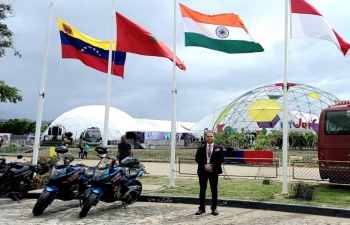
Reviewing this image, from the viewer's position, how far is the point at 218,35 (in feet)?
35.0

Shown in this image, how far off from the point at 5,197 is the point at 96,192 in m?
3.96

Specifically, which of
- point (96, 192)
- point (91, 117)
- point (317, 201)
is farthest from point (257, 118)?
point (91, 117)

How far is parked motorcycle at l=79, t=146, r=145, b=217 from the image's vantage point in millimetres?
7133

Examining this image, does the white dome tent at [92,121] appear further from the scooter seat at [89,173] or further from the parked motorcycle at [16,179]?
the scooter seat at [89,173]

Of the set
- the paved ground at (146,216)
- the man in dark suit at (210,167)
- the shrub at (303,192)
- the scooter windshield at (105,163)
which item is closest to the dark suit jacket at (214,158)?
the man in dark suit at (210,167)

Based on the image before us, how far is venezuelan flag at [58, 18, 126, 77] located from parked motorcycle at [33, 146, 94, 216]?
4640mm

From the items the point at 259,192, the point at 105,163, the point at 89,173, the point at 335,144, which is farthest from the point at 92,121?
the point at 105,163

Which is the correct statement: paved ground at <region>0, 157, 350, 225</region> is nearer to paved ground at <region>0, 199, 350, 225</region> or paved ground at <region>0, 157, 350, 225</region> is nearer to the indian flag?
paved ground at <region>0, 199, 350, 225</region>

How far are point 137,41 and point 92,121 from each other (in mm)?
56878

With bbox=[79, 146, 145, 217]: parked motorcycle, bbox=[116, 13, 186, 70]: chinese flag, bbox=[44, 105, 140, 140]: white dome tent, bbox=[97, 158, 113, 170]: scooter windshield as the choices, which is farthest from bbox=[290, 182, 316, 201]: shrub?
bbox=[44, 105, 140, 140]: white dome tent

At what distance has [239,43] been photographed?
10.6m

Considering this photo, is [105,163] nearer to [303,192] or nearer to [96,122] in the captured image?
[303,192]

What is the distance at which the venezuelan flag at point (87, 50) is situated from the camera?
11680 millimetres

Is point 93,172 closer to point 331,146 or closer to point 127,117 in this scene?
point 331,146
